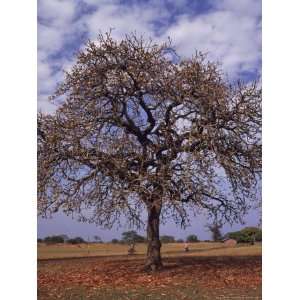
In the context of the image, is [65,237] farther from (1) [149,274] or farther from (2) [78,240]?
(1) [149,274]

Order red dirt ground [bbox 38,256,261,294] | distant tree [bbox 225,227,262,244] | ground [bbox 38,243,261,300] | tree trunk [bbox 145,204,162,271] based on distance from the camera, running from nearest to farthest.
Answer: ground [bbox 38,243,261,300]
red dirt ground [bbox 38,256,261,294]
distant tree [bbox 225,227,262,244]
tree trunk [bbox 145,204,162,271]

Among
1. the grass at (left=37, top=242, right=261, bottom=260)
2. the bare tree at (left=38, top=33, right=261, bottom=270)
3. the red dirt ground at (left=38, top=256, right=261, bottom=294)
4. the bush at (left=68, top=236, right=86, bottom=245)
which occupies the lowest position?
the red dirt ground at (left=38, top=256, right=261, bottom=294)

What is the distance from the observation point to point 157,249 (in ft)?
28.6

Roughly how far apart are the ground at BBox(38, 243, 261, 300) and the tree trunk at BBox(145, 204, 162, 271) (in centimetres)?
8

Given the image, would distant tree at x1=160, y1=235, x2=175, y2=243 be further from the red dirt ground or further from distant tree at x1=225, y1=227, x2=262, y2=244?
distant tree at x1=225, y1=227, x2=262, y2=244

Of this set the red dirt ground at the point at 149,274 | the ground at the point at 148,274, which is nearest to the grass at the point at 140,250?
the ground at the point at 148,274

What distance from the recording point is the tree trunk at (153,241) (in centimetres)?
864

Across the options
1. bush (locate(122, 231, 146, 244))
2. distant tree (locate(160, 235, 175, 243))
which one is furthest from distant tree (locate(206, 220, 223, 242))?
bush (locate(122, 231, 146, 244))

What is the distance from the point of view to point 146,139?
880 cm

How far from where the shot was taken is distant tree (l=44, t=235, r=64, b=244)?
27.6ft

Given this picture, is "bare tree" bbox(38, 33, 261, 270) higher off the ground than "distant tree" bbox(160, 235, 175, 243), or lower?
higher

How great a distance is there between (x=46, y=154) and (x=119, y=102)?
1.22 metres

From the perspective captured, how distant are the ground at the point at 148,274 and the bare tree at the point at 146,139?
0.29 meters
